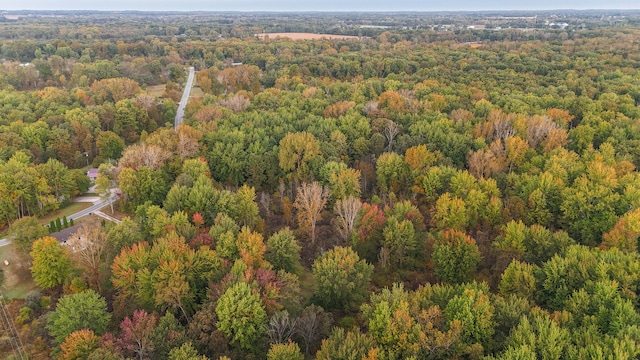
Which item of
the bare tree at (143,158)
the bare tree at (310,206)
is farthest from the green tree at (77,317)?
the bare tree at (143,158)

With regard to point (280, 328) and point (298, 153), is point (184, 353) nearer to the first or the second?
point (280, 328)

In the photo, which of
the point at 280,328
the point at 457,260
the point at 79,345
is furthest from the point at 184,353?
the point at 457,260

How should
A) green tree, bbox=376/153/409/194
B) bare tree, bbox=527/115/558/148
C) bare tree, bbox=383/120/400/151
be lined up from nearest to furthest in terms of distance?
green tree, bbox=376/153/409/194, bare tree, bbox=527/115/558/148, bare tree, bbox=383/120/400/151

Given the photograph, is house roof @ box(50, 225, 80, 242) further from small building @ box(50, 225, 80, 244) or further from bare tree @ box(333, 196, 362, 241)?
bare tree @ box(333, 196, 362, 241)

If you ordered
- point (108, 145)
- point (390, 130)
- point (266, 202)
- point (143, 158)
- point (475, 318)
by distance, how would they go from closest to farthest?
point (475, 318) < point (143, 158) < point (266, 202) < point (390, 130) < point (108, 145)

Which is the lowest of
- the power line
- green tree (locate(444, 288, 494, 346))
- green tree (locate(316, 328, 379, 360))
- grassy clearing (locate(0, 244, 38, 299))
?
the power line

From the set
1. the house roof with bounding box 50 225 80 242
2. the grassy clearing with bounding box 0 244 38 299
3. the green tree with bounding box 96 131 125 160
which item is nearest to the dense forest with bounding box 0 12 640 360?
the green tree with bounding box 96 131 125 160

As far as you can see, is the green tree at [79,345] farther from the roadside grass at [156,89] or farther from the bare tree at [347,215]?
the roadside grass at [156,89]
